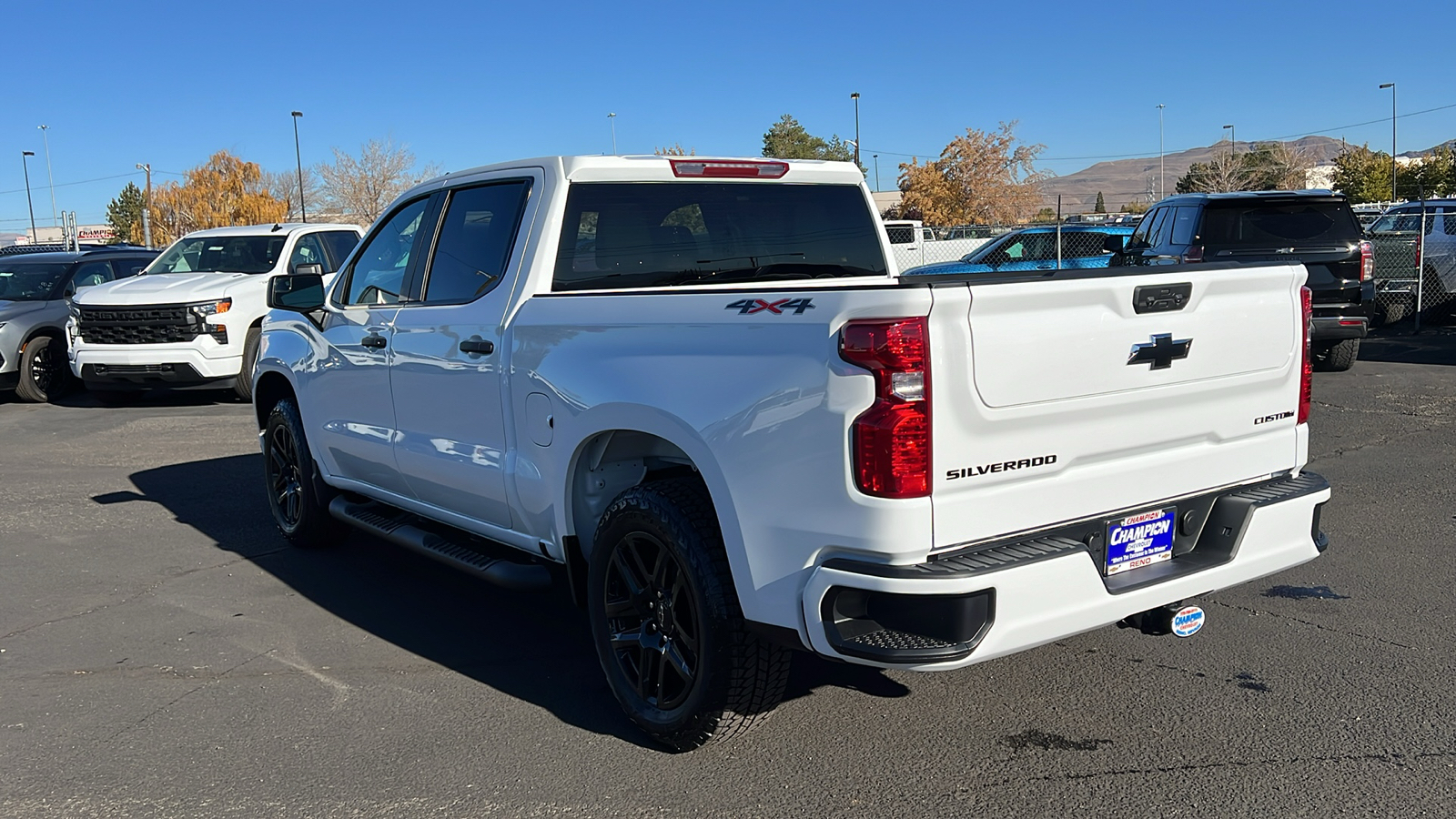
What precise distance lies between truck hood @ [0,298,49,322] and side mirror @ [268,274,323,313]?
31.7ft

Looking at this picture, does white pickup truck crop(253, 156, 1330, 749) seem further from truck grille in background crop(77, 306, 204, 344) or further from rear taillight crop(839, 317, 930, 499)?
truck grille in background crop(77, 306, 204, 344)

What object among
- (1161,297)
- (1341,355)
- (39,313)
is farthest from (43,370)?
(1341,355)

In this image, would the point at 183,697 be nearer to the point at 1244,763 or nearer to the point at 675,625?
the point at 675,625

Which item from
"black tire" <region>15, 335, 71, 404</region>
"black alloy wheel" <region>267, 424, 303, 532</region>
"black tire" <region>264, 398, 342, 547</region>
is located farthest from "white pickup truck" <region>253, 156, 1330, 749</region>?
"black tire" <region>15, 335, 71, 404</region>

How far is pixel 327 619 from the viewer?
5379 millimetres

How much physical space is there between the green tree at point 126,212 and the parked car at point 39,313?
81.2 metres

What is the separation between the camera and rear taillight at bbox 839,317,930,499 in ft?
9.88

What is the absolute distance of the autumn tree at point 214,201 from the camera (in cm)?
6944

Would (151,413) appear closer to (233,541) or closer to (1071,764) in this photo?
(233,541)

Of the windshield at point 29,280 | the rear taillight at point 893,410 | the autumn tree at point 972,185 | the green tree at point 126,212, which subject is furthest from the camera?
the green tree at point 126,212

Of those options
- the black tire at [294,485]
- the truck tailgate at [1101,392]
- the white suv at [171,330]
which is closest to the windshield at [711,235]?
the truck tailgate at [1101,392]

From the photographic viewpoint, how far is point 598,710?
167 inches

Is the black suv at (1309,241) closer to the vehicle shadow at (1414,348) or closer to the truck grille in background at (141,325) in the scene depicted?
the vehicle shadow at (1414,348)

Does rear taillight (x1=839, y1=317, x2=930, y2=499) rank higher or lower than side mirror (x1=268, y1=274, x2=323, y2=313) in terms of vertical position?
lower
